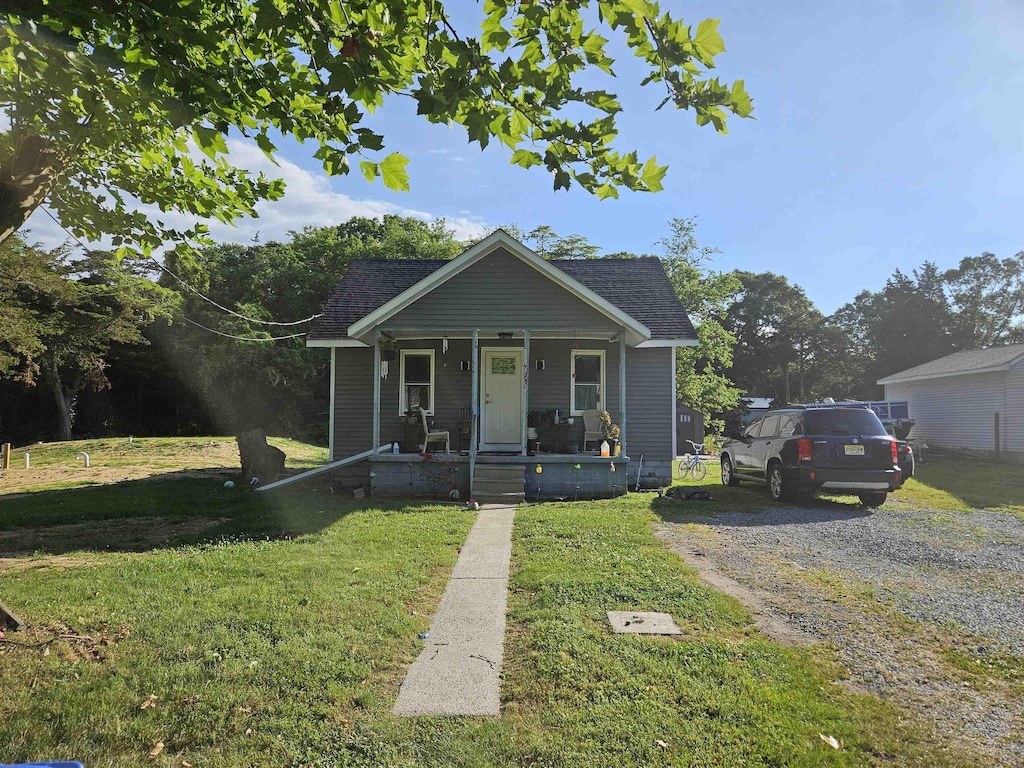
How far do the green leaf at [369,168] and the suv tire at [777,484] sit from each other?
9.18m

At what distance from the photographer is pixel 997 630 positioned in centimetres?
438

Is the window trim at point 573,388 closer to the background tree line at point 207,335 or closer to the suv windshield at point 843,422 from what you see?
the suv windshield at point 843,422

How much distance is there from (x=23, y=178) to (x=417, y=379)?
9743mm

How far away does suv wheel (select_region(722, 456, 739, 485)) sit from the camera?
42.9 feet

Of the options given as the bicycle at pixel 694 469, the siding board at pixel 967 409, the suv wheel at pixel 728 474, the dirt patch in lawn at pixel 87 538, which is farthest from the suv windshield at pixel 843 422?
the siding board at pixel 967 409

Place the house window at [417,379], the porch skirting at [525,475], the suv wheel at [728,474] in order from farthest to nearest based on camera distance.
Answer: the house window at [417,379], the suv wheel at [728,474], the porch skirting at [525,475]

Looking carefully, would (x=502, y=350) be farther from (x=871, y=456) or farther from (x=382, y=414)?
(x=871, y=456)

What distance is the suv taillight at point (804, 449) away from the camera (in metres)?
9.82

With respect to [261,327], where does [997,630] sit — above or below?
below

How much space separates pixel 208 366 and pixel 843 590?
2960 cm

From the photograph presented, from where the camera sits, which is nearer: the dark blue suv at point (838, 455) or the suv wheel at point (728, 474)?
the dark blue suv at point (838, 455)

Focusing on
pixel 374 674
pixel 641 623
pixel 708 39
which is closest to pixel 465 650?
pixel 374 674

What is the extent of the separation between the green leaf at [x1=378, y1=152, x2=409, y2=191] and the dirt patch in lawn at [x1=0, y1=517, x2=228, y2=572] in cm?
564

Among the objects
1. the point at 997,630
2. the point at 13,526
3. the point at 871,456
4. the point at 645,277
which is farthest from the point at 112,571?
the point at 645,277
